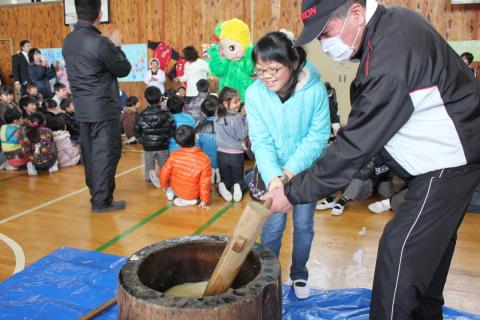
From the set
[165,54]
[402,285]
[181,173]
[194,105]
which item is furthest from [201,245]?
[165,54]

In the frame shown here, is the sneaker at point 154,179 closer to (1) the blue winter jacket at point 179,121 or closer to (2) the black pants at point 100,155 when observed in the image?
(1) the blue winter jacket at point 179,121

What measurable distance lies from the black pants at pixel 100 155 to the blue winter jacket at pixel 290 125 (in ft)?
6.45

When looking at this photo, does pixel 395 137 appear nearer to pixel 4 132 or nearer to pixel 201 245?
pixel 201 245

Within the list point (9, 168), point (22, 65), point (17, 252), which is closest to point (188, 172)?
point (17, 252)

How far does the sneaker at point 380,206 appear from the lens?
3.76 meters

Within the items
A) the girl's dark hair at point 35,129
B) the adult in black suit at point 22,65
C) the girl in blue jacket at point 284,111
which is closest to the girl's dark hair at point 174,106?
the girl's dark hair at point 35,129

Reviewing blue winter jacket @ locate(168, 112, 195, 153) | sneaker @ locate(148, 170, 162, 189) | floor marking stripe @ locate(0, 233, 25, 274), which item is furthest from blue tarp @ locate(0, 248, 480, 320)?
blue winter jacket @ locate(168, 112, 195, 153)

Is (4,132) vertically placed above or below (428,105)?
below

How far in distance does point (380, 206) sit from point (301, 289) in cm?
172

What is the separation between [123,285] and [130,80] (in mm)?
8917

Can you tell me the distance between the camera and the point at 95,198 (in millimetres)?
3801

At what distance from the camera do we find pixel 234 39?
4.81 meters

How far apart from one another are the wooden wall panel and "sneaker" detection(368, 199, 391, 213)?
484cm

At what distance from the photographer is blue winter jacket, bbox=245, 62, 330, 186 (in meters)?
2.01
